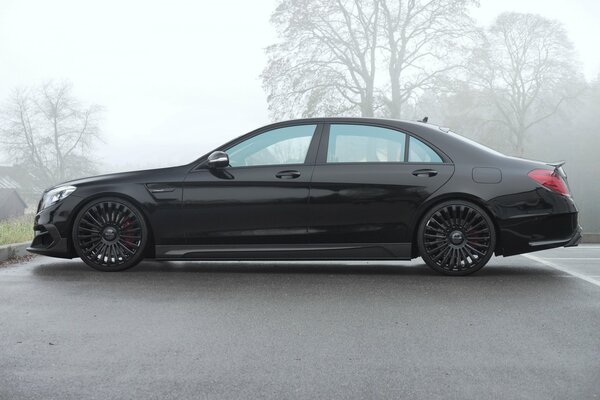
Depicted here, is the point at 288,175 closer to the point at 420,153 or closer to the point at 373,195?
the point at 373,195

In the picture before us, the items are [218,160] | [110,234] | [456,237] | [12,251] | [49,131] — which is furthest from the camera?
[49,131]

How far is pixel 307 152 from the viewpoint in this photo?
6586mm

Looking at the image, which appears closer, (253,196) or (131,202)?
(253,196)

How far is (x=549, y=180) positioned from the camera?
249 inches

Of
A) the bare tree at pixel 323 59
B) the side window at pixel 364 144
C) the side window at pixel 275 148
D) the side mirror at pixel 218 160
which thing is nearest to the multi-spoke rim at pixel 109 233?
the side mirror at pixel 218 160

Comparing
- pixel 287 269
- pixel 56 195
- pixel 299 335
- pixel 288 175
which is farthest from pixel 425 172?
pixel 56 195

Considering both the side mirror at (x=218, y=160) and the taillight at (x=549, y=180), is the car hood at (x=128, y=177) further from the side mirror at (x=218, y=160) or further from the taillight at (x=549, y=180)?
the taillight at (x=549, y=180)

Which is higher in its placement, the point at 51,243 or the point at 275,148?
the point at 275,148

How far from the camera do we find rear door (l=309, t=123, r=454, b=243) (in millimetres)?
6332

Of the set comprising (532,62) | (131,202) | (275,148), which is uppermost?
(532,62)

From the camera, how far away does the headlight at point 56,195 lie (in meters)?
6.88

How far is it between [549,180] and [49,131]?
66.3 metres

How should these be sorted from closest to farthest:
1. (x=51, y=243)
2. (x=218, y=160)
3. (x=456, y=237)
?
(x=456, y=237), (x=218, y=160), (x=51, y=243)

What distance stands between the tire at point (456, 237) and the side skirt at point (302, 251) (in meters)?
0.22
